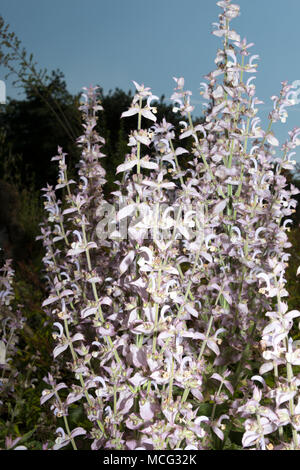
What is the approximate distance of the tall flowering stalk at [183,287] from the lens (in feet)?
6.05

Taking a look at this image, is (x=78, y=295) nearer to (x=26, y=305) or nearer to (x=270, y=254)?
(x=270, y=254)

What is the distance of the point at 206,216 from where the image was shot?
2.59 m

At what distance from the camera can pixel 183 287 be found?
2.60 m

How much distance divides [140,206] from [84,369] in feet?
2.90

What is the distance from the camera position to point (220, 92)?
290cm

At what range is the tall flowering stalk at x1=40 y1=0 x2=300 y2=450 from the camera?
6.05 feet

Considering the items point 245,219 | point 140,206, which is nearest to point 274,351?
point 140,206

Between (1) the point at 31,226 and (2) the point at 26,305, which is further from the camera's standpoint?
(1) the point at 31,226
